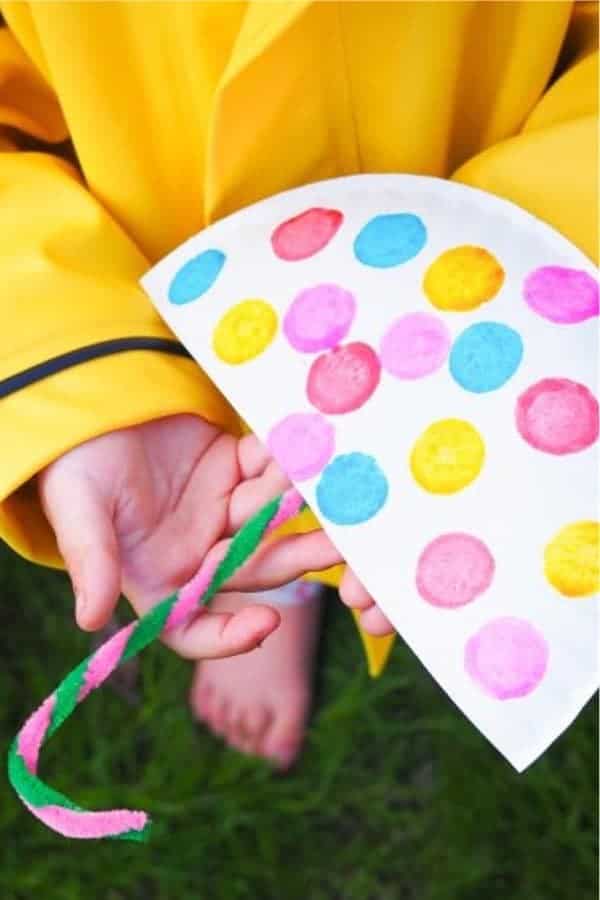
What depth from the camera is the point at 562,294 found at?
59cm

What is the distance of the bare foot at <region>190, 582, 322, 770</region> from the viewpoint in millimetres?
1012

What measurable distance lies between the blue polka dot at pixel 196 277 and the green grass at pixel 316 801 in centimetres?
48

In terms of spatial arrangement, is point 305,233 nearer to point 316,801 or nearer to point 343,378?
point 343,378

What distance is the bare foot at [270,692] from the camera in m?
1.01

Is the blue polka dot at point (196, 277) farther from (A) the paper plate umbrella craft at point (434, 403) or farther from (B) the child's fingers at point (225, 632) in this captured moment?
(B) the child's fingers at point (225, 632)

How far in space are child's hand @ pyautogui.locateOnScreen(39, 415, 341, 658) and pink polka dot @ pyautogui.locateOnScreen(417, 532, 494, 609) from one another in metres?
0.06

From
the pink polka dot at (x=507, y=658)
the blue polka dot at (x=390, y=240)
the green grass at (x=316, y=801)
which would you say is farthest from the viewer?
the green grass at (x=316, y=801)

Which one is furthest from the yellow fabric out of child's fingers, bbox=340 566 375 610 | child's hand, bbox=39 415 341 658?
child's fingers, bbox=340 566 375 610

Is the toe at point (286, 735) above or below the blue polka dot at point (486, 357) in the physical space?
below

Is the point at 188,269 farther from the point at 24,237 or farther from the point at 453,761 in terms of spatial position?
the point at 453,761

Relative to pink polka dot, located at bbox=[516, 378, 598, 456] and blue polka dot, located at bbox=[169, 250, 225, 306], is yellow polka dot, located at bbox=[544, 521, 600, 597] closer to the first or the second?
pink polka dot, located at bbox=[516, 378, 598, 456]

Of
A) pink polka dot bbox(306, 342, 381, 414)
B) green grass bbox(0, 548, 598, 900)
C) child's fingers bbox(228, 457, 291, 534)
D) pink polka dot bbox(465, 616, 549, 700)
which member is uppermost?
pink polka dot bbox(306, 342, 381, 414)

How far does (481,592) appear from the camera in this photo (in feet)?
1.72

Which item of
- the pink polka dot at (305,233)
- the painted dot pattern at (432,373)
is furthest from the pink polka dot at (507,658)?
the pink polka dot at (305,233)
